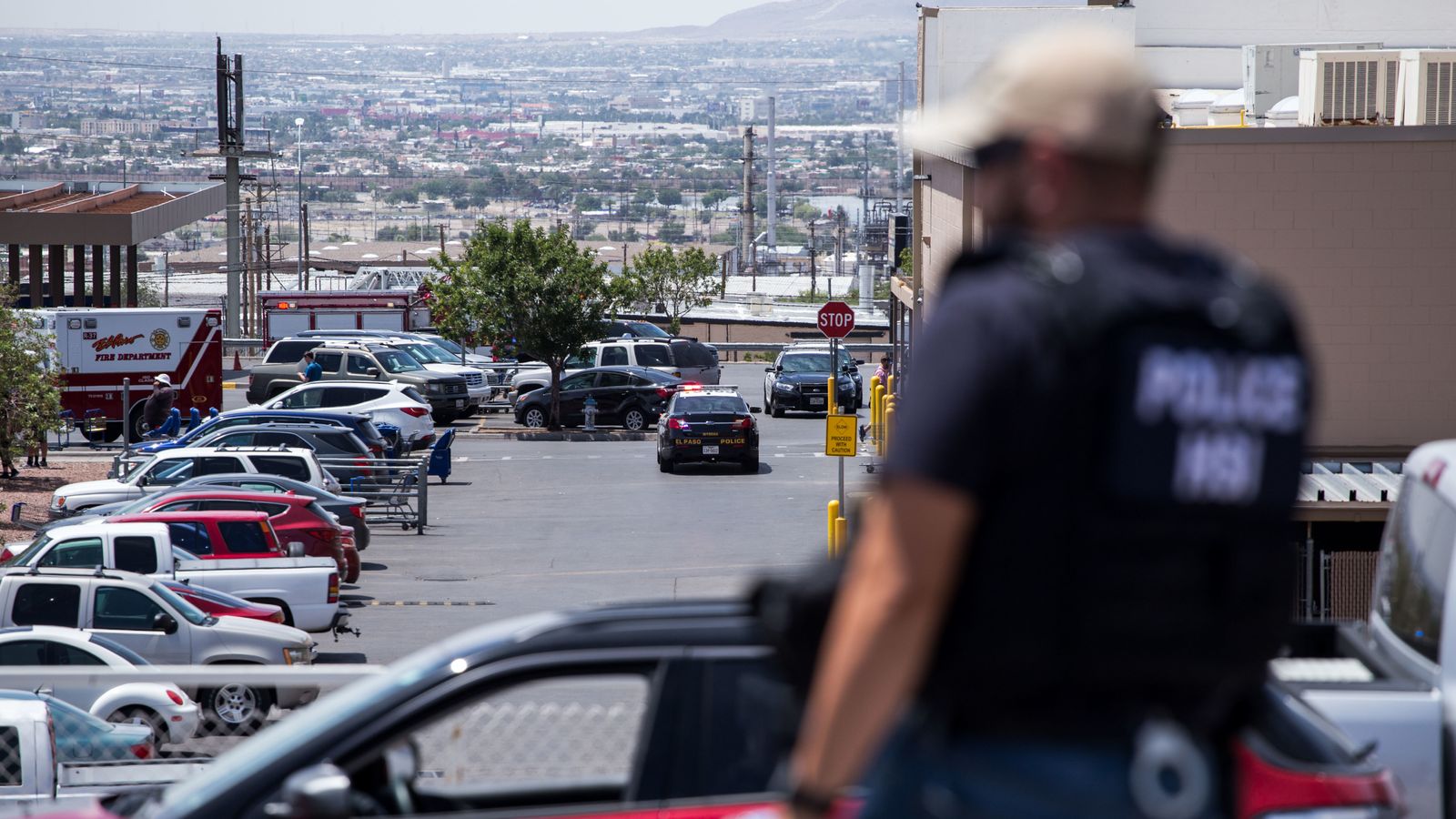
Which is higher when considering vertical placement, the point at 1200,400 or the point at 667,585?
the point at 1200,400

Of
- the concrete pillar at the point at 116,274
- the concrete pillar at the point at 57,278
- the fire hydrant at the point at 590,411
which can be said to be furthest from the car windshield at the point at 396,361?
the concrete pillar at the point at 57,278

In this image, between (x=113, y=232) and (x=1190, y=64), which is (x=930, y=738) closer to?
(x=1190, y=64)

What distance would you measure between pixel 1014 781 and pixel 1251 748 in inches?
60.5

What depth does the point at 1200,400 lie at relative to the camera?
2295 millimetres

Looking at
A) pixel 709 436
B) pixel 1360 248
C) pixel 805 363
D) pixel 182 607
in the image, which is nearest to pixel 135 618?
pixel 182 607

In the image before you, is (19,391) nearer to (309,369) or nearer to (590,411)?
(309,369)

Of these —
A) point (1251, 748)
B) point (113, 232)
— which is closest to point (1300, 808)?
point (1251, 748)

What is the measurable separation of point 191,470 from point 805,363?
19.3 m

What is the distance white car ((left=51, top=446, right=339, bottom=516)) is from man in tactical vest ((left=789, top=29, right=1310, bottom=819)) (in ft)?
69.8

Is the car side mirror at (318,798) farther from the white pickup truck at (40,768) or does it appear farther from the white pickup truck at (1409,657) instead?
the white pickup truck at (40,768)

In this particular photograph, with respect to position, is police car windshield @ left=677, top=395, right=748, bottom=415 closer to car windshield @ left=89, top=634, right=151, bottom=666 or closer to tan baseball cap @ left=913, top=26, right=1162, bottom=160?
car windshield @ left=89, top=634, right=151, bottom=666

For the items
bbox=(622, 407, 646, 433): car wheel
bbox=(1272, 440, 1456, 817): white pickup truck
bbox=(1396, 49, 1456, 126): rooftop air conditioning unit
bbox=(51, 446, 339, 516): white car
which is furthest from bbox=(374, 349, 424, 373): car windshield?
bbox=(1272, 440, 1456, 817): white pickup truck

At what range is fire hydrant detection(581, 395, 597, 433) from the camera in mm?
36750

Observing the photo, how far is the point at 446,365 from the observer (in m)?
40.1
